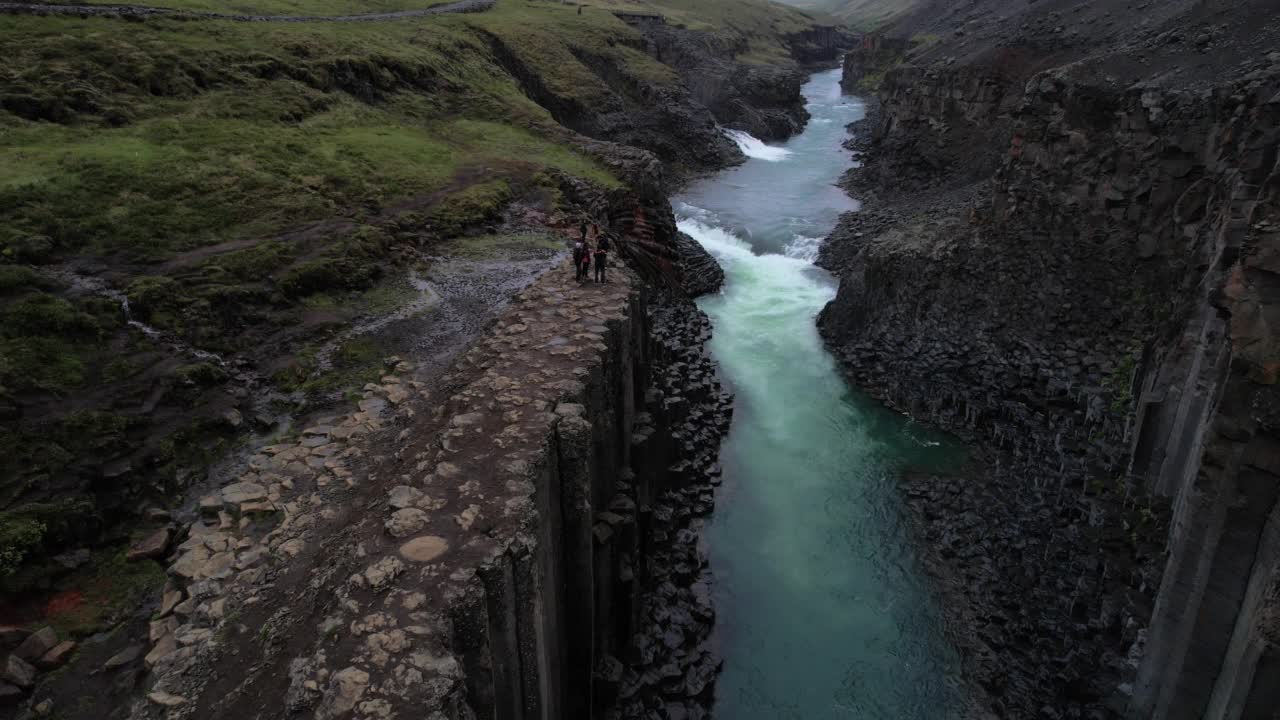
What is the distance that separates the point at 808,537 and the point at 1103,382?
11.5 m

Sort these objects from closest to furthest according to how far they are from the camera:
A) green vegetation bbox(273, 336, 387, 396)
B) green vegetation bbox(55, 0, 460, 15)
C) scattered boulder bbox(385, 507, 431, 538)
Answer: scattered boulder bbox(385, 507, 431, 538), green vegetation bbox(273, 336, 387, 396), green vegetation bbox(55, 0, 460, 15)

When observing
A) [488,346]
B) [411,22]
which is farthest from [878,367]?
[411,22]

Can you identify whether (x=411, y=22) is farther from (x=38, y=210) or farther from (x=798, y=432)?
(x=798, y=432)

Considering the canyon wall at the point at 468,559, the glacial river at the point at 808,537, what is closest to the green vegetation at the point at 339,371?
the canyon wall at the point at 468,559

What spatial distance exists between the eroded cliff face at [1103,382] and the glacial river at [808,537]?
3.61 ft

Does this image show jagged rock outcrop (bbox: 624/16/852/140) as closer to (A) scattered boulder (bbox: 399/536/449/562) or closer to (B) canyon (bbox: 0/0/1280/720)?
(B) canyon (bbox: 0/0/1280/720)

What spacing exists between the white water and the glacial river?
2870 centimetres

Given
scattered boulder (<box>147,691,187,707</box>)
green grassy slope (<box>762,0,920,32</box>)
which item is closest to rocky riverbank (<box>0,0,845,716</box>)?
scattered boulder (<box>147,691,187,707</box>)

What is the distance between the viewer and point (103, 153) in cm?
2059

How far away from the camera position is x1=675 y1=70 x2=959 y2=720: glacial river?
15.2 meters

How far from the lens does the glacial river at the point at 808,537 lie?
15.2 m

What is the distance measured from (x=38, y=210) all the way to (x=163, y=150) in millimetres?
5360

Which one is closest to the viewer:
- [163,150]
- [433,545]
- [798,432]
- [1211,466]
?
[433,545]

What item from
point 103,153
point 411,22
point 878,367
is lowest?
point 878,367
